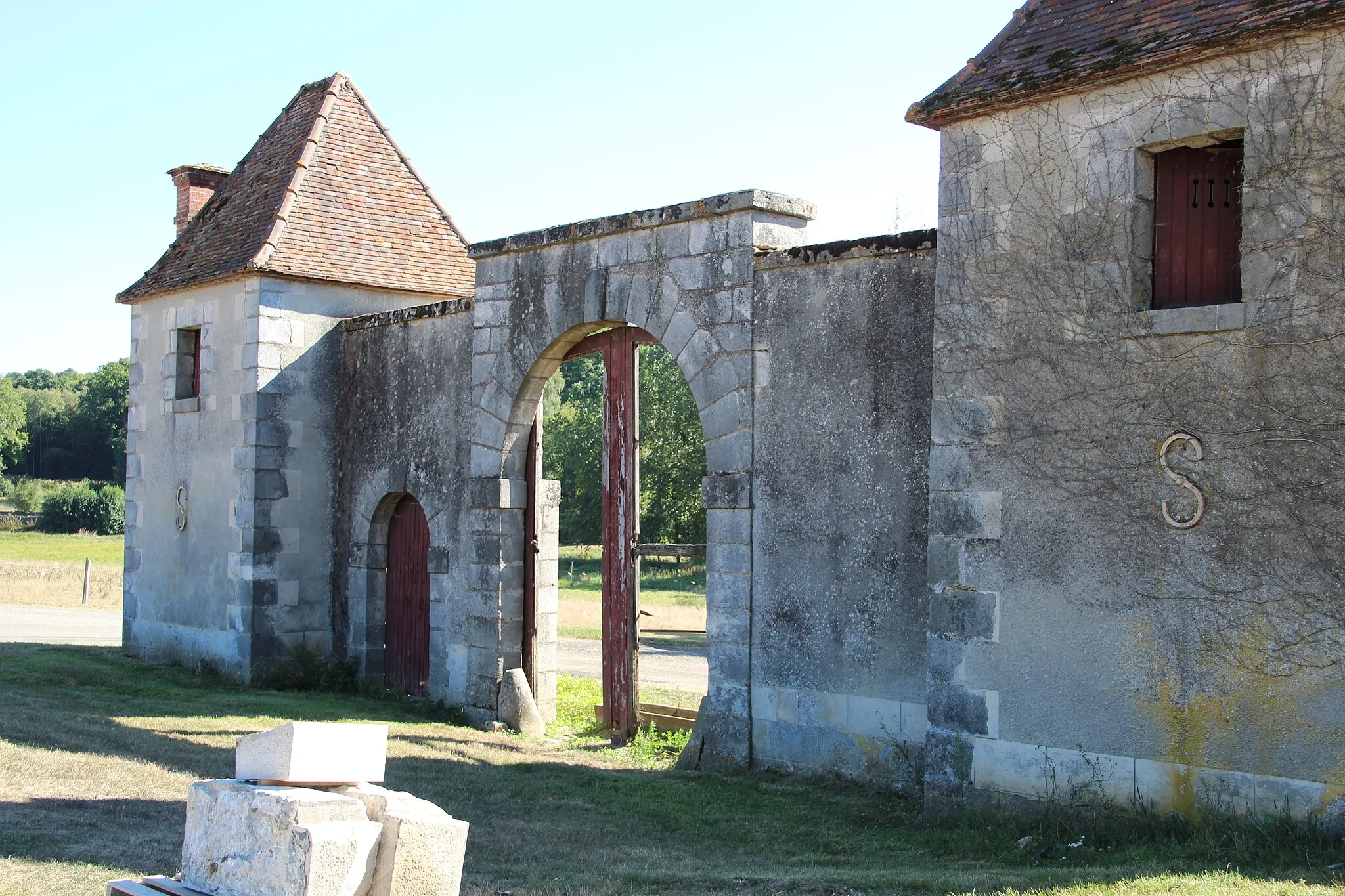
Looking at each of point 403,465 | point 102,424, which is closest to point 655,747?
point 403,465

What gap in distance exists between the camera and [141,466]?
14328 mm

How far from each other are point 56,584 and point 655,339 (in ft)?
72.6

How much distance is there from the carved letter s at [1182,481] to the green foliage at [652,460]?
66.2 feet

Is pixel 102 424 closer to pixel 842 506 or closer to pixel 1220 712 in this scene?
pixel 842 506

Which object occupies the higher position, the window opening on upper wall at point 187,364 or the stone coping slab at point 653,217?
the stone coping slab at point 653,217

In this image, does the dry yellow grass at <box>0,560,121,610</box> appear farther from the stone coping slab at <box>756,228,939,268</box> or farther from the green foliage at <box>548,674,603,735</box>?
the stone coping slab at <box>756,228,939,268</box>

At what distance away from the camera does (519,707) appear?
10336 millimetres

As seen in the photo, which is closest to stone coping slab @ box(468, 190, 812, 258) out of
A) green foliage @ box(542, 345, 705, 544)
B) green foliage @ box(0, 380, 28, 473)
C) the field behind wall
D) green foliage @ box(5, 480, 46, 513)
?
green foliage @ box(542, 345, 705, 544)

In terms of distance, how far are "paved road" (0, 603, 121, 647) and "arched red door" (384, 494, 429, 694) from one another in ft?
17.0

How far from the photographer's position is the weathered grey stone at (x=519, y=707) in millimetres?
10305

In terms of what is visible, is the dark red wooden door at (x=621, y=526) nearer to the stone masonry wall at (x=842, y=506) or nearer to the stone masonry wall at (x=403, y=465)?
the stone masonry wall at (x=403, y=465)

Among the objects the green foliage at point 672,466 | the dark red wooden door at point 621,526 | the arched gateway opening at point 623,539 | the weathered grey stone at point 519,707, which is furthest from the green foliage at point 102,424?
the dark red wooden door at point 621,526

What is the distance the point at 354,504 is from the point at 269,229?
297 centimetres

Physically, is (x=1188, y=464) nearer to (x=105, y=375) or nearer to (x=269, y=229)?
(x=269, y=229)
